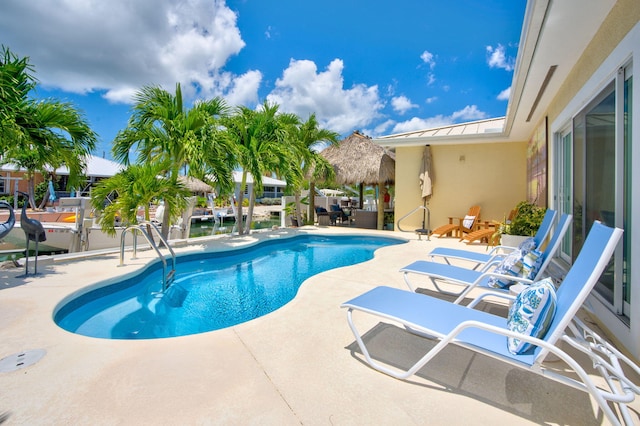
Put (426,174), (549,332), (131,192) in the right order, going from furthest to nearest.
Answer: (426,174), (131,192), (549,332)

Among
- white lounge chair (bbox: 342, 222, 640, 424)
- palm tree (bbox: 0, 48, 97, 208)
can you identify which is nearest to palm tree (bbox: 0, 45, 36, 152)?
palm tree (bbox: 0, 48, 97, 208)

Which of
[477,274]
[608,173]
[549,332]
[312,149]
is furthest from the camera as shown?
[312,149]

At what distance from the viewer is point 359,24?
1650cm

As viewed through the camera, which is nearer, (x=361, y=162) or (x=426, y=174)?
(x=426, y=174)

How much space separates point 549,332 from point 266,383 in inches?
80.4

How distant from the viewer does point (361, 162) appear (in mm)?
15570

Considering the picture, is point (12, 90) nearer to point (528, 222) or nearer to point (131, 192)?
point (131, 192)

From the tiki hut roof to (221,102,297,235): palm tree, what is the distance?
5.09m

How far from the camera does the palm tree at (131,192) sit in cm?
749

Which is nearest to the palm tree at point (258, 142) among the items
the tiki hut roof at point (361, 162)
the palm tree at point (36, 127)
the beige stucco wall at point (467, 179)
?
the palm tree at point (36, 127)

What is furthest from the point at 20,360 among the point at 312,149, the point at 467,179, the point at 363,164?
the point at 363,164

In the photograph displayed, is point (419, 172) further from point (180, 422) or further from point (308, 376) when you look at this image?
point (180, 422)

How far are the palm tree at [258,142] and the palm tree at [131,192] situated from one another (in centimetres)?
253

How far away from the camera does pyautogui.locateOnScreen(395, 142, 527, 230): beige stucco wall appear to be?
11.7 metres
